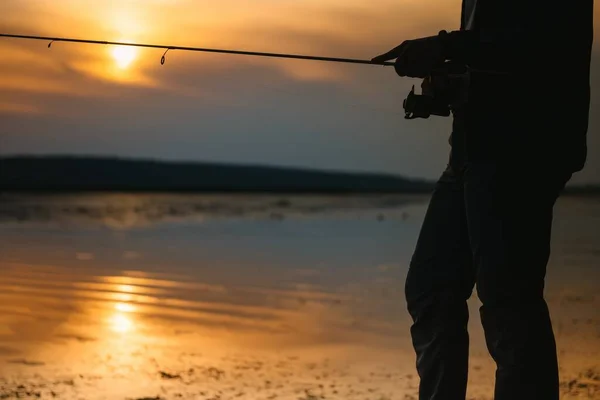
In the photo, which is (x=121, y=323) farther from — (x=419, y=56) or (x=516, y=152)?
(x=516, y=152)

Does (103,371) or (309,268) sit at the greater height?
(309,268)

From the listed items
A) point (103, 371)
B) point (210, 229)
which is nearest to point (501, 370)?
point (103, 371)

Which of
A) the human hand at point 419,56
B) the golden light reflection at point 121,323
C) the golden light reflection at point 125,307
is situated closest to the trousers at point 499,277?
the human hand at point 419,56

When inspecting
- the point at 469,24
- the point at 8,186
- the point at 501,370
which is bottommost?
the point at 501,370

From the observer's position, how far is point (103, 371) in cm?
488

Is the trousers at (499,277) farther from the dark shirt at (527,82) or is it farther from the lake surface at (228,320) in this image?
the lake surface at (228,320)

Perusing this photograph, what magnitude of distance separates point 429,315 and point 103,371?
7.09 feet

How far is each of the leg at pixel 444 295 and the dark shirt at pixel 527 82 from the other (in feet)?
0.75

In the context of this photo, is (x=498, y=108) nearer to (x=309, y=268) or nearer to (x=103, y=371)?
(x=103, y=371)

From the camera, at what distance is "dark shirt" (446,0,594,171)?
10.0 feet

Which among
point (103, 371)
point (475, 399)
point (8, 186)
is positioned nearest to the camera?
point (475, 399)

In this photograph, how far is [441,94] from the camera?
10.6ft

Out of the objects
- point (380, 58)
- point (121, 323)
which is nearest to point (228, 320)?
point (121, 323)

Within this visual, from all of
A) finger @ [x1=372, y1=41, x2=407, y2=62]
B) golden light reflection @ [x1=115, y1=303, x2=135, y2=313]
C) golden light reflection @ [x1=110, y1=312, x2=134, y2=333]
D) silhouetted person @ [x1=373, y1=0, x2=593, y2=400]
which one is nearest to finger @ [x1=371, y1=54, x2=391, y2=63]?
finger @ [x1=372, y1=41, x2=407, y2=62]
